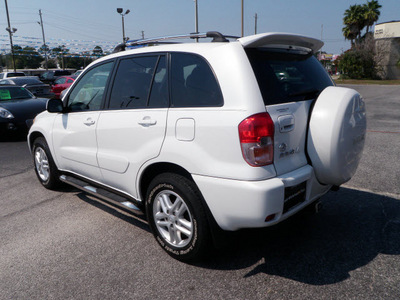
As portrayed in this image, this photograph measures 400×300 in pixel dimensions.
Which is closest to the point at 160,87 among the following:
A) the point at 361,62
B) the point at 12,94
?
the point at 12,94

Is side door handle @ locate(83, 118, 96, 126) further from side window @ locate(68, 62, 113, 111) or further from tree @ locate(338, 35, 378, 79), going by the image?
tree @ locate(338, 35, 378, 79)

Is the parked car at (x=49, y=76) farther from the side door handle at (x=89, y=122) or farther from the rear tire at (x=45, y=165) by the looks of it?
the side door handle at (x=89, y=122)

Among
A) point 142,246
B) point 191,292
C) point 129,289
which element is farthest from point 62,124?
point 191,292

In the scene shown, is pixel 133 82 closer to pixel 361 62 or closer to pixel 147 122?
pixel 147 122

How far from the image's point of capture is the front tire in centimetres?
271

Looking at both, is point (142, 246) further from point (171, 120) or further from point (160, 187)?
point (171, 120)

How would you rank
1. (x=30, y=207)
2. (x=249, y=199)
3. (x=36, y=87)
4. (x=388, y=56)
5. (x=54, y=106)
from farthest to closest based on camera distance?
(x=388, y=56)
(x=36, y=87)
(x=30, y=207)
(x=54, y=106)
(x=249, y=199)

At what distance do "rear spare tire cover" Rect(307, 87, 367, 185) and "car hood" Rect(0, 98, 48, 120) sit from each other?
26.4 feet

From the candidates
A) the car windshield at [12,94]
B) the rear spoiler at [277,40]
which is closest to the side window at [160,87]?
the rear spoiler at [277,40]

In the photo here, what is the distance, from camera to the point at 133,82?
339 centimetres

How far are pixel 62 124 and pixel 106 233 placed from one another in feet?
5.07

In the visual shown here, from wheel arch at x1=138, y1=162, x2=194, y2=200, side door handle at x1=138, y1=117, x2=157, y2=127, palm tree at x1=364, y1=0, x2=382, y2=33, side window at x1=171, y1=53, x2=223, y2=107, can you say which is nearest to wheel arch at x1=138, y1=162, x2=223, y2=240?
wheel arch at x1=138, y1=162, x2=194, y2=200

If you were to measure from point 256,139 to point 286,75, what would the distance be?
825mm

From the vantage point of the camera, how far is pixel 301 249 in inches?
123
